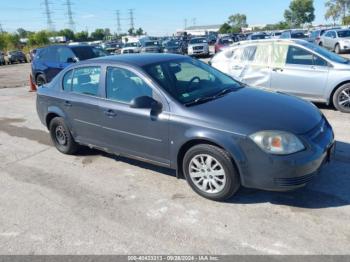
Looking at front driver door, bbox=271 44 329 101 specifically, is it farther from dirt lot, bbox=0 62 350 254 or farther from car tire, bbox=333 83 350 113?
dirt lot, bbox=0 62 350 254

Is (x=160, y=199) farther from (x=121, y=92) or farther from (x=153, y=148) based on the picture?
(x=121, y=92)

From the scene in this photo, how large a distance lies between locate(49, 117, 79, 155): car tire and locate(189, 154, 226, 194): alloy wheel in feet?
8.15

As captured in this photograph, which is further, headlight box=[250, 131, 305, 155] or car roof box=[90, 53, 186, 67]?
car roof box=[90, 53, 186, 67]

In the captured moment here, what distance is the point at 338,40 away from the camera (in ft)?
80.0

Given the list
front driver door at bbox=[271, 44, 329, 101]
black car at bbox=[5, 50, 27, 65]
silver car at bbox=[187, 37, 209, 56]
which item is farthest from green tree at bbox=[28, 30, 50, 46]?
front driver door at bbox=[271, 44, 329, 101]

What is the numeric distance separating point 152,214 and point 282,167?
145 cm

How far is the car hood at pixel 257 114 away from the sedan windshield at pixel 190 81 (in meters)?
0.21

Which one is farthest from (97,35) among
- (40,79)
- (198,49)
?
(40,79)

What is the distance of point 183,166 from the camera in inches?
162

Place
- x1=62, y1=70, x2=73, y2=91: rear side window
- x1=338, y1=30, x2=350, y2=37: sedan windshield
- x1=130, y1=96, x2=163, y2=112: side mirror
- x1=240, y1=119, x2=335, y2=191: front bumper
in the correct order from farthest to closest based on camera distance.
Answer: x1=338, y1=30, x2=350, y2=37: sedan windshield < x1=62, y1=70, x2=73, y2=91: rear side window < x1=130, y1=96, x2=163, y2=112: side mirror < x1=240, y1=119, x2=335, y2=191: front bumper

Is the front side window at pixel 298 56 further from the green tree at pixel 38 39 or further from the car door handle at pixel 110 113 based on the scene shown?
the green tree at pixel 38 39

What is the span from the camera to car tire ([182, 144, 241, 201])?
3740 millimetres

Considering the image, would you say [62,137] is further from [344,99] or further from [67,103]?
[344,99]

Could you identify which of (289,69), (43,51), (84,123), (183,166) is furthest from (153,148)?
(43,51)
